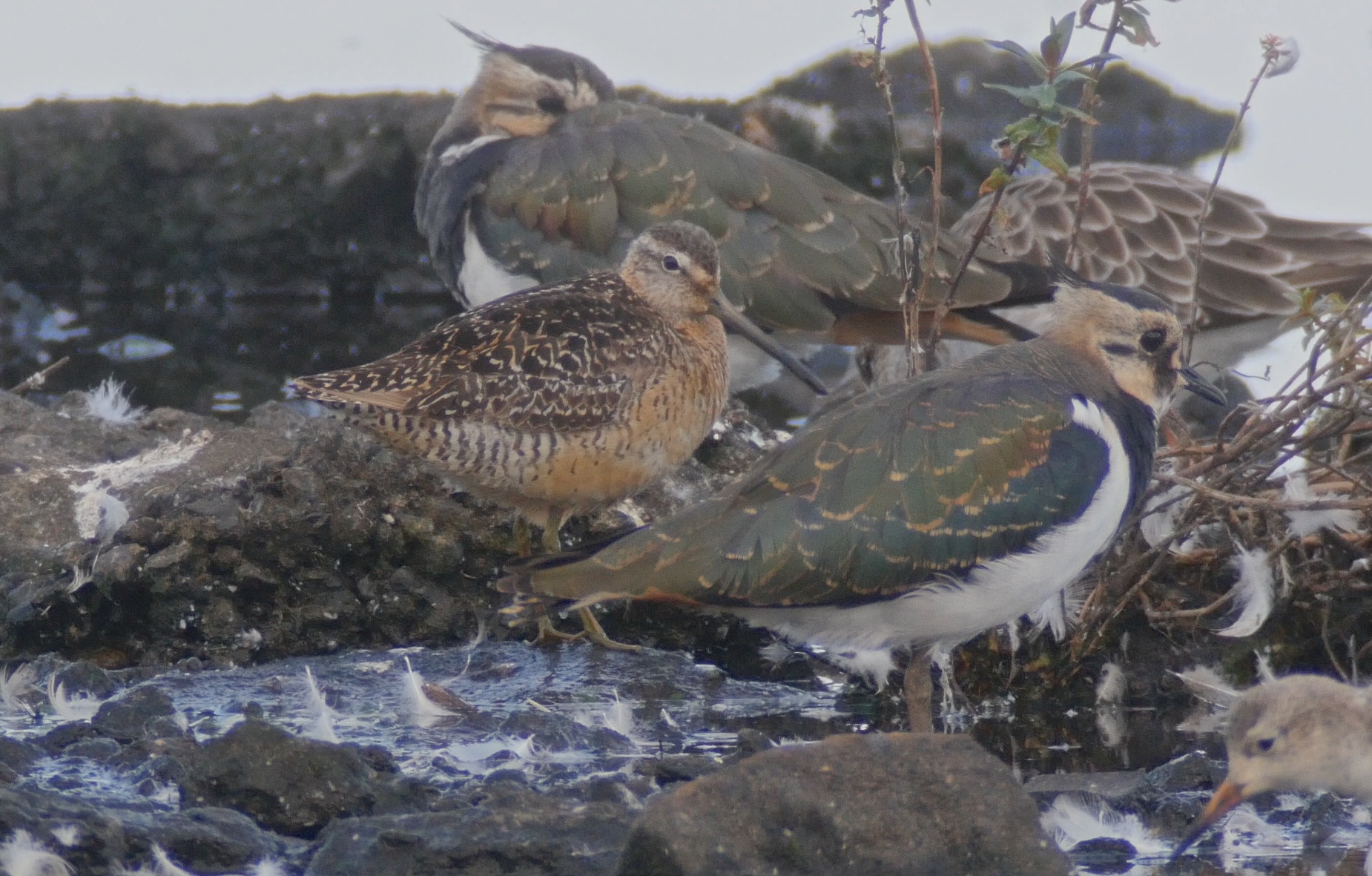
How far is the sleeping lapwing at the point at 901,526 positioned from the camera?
4.78m

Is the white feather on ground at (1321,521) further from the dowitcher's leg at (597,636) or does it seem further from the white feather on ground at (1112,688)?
the dowitcher's leg at (597,636)

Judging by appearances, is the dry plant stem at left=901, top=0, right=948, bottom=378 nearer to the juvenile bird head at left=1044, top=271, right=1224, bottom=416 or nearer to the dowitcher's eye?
the juvenile bird head at left=1044, top=271, right=1224, bottom=416

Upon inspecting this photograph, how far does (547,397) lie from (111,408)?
249cm

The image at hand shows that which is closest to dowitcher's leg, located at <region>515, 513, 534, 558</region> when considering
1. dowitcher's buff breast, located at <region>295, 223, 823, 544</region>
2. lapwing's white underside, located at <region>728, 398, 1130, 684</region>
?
dowitcher's buff breast, located at <region>295, 223, 823, 544</region>

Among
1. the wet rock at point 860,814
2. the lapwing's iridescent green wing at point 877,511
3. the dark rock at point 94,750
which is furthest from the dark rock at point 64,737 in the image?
the wet rock at point 860,814

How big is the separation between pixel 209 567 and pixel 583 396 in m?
1.39

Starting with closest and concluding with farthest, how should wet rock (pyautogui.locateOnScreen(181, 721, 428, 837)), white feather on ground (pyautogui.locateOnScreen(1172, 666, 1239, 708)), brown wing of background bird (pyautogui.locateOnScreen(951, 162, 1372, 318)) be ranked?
wet rock (pyautogui.locateOnScreen(181, 721, 428, 837)), white feather on ground (pyautogui.locateOnScreen(1172, 666, 1239, 708)), brown wing of background bird (pyautogui.locateOnScreen(951, 162, 1372, 318))

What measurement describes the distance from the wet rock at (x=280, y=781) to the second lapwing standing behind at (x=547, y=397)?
1.55 meters

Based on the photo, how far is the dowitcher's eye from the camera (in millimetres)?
8234

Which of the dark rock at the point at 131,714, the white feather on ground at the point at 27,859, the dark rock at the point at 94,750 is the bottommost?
the dark rock at the point at 131,714

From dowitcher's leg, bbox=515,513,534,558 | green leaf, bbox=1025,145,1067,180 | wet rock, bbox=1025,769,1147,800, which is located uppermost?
green leaf, bbox=1025,145,1067,180

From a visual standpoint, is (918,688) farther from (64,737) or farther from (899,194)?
(64,737)

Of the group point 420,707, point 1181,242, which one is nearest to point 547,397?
point 420,707

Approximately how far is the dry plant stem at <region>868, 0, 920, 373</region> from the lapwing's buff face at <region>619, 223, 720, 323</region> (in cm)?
72
